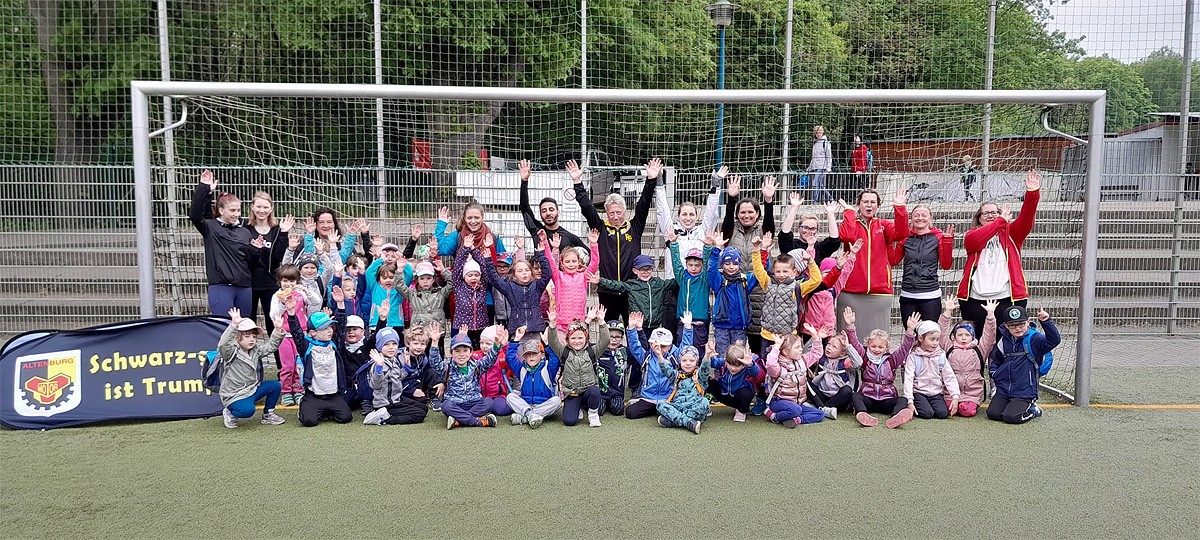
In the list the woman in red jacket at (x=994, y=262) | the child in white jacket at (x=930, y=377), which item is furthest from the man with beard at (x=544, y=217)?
the woman in red jacket at (x=994, y=262)

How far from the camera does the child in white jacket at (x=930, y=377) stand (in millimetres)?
6012

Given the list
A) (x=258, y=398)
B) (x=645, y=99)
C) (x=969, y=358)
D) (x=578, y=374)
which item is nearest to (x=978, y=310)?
(x=969, y=358)

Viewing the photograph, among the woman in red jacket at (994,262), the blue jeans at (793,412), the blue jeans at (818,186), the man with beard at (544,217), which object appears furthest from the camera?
the blue jeans at (818,186)

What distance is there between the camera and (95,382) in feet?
19.3

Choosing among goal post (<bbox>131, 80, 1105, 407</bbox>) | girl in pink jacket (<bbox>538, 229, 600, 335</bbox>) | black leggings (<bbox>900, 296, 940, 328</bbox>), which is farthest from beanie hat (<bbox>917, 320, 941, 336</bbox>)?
girl in pink jacket (<bbox>538, 229, 600, 335</bbox>)

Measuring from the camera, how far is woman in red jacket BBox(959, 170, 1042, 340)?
253 inches

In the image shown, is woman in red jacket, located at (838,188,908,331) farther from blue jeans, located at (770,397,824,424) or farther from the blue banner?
the blue banner

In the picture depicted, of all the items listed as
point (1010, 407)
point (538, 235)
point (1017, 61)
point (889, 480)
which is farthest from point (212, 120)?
point (1017, 61)

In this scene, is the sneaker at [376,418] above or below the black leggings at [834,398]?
below

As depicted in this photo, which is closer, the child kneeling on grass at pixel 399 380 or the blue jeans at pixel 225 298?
the child kneeling on grass at pixel 399 380

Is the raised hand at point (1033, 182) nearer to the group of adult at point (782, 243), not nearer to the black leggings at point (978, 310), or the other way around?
the group of adult at point (782, 243)

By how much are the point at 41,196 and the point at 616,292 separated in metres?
6.29

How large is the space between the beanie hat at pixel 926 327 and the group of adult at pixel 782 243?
0.45m

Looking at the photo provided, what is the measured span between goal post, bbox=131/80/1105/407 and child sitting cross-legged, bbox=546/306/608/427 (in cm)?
180
